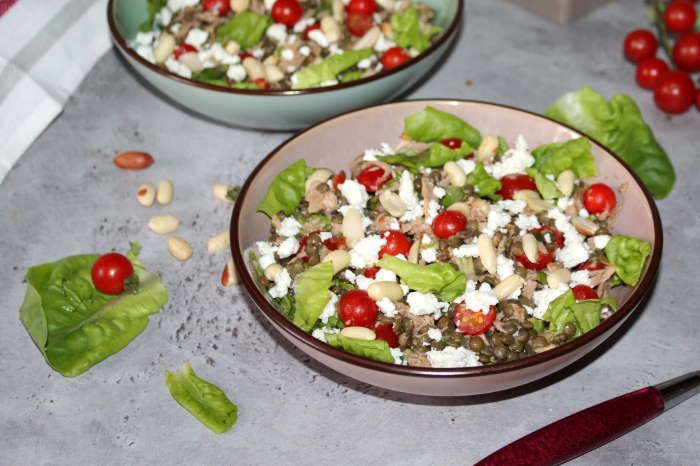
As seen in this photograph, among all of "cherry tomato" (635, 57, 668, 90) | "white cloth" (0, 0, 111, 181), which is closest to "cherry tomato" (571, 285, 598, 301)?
"cherry tomato" (635, 57, 668, 90)

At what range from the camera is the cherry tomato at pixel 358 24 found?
3039mm

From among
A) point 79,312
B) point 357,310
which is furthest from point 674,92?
point 79,312

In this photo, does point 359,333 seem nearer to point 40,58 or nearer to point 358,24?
point 358,24

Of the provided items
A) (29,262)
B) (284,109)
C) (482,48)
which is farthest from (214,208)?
(482,48)

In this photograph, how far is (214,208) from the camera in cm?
Result: 268

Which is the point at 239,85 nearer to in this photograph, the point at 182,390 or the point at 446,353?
the point at 182,390

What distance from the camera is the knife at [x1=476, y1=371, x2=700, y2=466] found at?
1.79 meters

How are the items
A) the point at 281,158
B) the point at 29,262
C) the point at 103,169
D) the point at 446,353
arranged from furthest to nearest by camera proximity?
1. the point at 103,169
2. the point at 29,262
3. the point at 281,158
4. the point at 446,353

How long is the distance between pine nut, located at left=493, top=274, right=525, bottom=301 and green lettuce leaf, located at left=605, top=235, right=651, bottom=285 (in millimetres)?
282

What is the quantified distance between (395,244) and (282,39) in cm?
116

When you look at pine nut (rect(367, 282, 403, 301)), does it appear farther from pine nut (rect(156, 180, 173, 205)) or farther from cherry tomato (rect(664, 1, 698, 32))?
cherry tomato (rect(664, 1, 698, 32))

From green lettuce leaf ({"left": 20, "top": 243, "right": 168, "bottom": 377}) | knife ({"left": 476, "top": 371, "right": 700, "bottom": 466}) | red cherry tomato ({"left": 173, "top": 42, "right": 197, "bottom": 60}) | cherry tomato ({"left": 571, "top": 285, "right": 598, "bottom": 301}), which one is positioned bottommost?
green lettuce leaf ({"left": 20, "top": 243, "right": 168, "bottom": 377})

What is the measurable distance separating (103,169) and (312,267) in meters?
1.09

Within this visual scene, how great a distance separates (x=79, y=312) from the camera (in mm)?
2326
